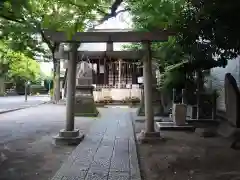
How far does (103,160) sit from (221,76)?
28.0 ft

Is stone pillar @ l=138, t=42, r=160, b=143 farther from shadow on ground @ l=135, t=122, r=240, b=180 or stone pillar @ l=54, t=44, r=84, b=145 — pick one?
stone pillar @ l=54, t=44, r=84, b=145

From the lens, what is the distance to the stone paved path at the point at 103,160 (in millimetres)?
4965

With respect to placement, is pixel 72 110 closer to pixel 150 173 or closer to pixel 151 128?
pixel 151 128

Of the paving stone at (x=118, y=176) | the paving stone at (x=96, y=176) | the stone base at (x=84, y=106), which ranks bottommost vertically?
the paving stone at (x=118, y=176)

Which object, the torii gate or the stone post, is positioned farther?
the stone post

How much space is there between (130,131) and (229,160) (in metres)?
3.91

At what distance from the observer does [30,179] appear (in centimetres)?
499

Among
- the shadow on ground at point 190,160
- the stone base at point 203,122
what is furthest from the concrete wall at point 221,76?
the shadow on ground at point 190,160

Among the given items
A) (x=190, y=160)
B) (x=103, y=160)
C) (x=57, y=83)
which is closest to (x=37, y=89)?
(x=57, y=83)

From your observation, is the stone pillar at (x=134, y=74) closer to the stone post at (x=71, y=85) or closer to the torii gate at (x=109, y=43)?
the torii gate at (x=109, y=43)

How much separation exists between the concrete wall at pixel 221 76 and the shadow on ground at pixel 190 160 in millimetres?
3000

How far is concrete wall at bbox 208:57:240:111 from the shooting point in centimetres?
1070

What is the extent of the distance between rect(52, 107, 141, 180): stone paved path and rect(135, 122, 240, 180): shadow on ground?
0.30m

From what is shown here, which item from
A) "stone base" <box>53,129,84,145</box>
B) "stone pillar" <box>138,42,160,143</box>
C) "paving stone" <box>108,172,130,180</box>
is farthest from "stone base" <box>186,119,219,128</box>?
"paving stone" <box>108,172,130,180</box>
